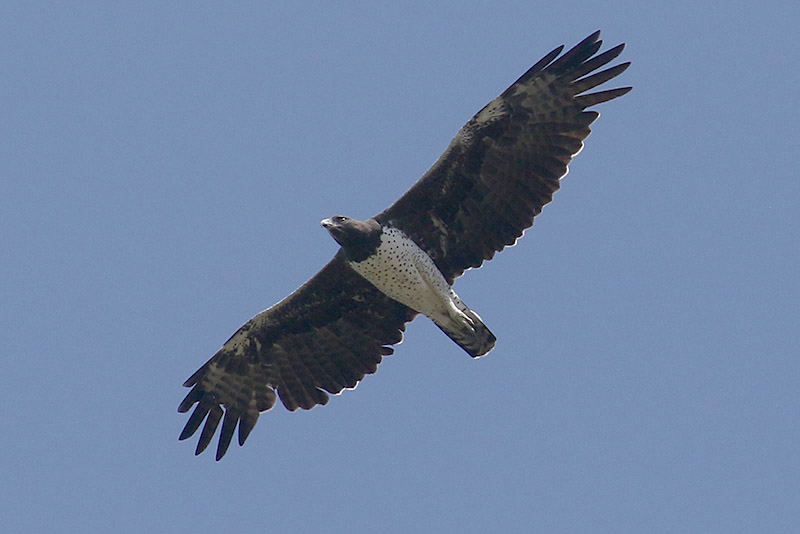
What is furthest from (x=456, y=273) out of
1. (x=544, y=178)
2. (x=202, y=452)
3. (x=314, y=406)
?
(x=202, y=452)

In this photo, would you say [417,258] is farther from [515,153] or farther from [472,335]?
[515,153]

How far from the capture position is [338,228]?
1362 cm

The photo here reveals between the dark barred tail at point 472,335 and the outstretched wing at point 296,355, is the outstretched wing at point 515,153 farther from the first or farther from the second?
the outstretched wing at point 296,355

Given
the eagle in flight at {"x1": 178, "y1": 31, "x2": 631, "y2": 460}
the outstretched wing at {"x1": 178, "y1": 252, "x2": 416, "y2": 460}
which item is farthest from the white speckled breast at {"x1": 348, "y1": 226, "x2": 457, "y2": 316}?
the outstretched wing at {"x1": 178, "y1": 252, "x2": 416, "y2": 460}

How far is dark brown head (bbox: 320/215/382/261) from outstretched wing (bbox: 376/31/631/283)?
323 millimetres

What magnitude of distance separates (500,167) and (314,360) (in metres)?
3.32

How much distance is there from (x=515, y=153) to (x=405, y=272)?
1.77 meters

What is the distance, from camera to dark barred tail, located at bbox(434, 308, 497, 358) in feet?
46.9

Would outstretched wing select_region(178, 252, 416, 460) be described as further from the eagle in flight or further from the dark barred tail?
the dark barred tail

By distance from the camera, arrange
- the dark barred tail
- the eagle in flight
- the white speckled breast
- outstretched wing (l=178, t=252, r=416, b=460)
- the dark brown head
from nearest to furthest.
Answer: the dark brown head < the eagle in flight < the white speckled breast < the dark barred tail < outstretched wing (l=178, t=252, r=416, b=460)

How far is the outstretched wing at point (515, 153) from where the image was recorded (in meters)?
13.7

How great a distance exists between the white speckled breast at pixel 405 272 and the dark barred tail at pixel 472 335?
24 centimetres

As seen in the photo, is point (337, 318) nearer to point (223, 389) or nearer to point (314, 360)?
point (314, 360)

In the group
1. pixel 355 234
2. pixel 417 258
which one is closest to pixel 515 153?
pixel 417 258
